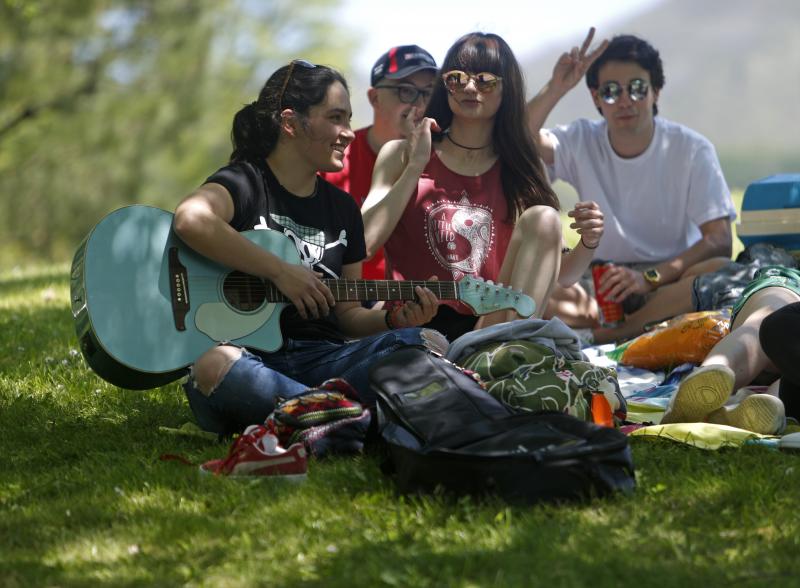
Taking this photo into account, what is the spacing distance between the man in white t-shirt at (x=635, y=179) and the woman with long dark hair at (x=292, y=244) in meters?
1.95

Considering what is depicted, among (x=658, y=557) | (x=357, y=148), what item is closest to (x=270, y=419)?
(x=658, y=557)

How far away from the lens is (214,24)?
21.4 metres

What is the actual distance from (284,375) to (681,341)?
1.97m

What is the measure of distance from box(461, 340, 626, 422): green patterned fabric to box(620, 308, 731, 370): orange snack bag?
3.59 feet

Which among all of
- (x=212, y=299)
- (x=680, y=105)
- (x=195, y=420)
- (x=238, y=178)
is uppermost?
(x=238, y=178)

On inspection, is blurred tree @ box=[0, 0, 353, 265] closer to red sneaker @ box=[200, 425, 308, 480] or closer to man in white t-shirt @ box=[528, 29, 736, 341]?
man in white t-shirt @ box=[528, 29, 736, 341]

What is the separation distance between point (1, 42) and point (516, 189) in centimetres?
1732

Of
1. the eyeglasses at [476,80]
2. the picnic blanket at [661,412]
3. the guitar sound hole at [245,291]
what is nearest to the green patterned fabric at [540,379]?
the picnic blanket at [661,412]

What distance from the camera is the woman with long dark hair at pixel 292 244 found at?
3.54 metres

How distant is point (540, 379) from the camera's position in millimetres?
3436

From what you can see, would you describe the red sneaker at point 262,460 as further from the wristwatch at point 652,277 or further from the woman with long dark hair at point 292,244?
the wristwatch at point 652,277

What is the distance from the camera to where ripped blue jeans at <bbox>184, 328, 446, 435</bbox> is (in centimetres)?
348

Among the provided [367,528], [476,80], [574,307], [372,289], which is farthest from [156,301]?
[574,307]

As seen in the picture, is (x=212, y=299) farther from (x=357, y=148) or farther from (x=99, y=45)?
(x=99, y=45)
